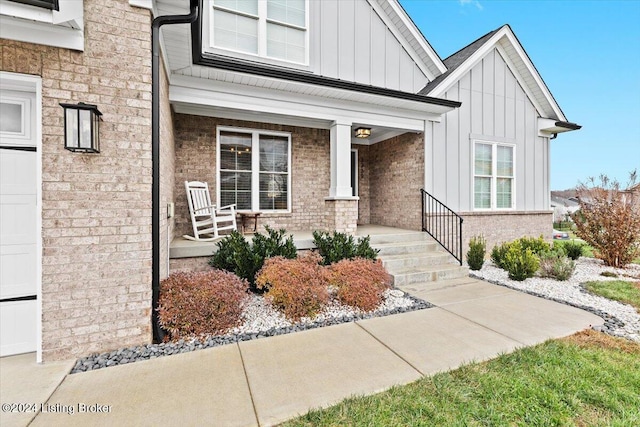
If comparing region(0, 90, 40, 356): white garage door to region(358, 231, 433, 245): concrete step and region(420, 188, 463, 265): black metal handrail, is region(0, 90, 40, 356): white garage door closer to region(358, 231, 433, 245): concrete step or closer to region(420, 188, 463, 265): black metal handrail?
region(358, 231, 433, 245): concrete step

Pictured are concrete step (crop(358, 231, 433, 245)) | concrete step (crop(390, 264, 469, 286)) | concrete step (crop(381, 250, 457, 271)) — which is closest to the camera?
concrete step (crop(390, 264, 469, 286))

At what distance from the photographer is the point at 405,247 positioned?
6547mm

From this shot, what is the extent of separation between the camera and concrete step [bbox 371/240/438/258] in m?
6.38

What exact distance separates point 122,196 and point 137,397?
1.99 m

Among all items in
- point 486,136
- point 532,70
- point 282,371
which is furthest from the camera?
point 532,70

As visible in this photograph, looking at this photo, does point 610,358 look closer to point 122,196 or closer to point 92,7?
point 122,196

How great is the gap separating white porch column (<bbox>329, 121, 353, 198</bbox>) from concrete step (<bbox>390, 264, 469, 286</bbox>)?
203cm

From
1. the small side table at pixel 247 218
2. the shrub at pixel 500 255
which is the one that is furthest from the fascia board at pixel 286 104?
the shrub at pixel 500 255

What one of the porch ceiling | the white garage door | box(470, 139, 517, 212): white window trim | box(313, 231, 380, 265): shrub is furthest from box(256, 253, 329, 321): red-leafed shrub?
box(470, 139, 517, 212): white window trim


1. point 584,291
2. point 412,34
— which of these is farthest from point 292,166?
point 584,291

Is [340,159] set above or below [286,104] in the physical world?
below

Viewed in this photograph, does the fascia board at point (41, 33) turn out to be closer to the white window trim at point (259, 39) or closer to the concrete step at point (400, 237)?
the white window trim at point (259, 39)

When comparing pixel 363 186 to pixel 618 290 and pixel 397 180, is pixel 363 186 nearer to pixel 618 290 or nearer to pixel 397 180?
pixel 397 180

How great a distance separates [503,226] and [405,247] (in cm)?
410
